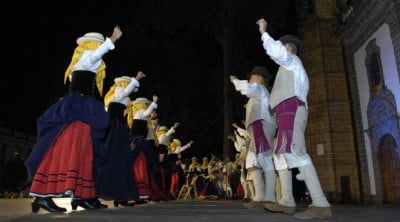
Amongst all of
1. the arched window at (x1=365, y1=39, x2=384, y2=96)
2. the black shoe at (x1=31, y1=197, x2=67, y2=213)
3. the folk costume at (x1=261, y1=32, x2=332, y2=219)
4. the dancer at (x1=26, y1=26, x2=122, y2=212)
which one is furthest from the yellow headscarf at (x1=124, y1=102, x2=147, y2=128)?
the arched window at (x1=365, y1=39, x2=384, y2=96)

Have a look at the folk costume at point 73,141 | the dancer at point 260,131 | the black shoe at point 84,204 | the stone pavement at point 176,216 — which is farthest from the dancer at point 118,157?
the dancer at point 260,131

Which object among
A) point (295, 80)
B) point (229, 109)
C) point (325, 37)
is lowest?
point (295, 80)

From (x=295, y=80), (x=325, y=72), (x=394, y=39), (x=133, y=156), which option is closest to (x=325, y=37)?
(x=325, y=72)

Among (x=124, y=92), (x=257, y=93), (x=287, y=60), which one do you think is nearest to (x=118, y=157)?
(x=124, y=92)

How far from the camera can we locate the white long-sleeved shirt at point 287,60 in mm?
3936

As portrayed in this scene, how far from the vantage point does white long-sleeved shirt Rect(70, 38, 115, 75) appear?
4.70 m

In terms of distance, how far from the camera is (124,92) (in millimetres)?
6109

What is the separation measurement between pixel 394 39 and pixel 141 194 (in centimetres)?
933

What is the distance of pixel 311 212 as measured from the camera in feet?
11.6

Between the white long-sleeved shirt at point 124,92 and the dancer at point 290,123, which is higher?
the white long-sleeved shirt at point 124,92

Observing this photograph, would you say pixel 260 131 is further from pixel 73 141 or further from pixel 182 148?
pixel 182 148

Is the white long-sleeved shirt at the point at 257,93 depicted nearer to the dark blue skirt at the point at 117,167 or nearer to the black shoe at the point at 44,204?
the dark blue skirt at the point at 117,167

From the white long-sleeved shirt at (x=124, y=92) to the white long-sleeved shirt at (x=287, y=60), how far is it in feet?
8.65

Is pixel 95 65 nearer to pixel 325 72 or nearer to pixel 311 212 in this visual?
pixel 311 212
